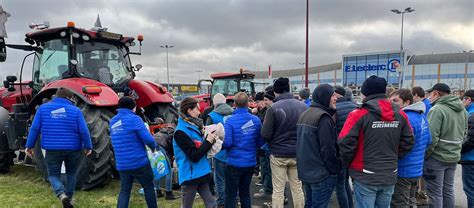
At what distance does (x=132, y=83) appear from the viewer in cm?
630

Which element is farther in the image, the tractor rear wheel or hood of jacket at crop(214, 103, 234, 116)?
the tractor rear wheel

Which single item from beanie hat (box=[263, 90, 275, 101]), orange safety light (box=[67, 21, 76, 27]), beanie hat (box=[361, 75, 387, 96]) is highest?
orange safety light (box=[67, 21, 76, 27])

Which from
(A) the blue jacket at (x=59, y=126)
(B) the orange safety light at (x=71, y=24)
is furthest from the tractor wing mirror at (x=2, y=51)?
(A) the blue jacket at (x=59, y=126)

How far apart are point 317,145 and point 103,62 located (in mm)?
4262

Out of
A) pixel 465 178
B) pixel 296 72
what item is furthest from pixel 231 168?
pixel 296 72

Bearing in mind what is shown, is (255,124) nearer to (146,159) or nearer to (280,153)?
(280,153)

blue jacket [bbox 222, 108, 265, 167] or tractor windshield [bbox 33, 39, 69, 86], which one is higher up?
tractor windshield [bbox 33, 39, 69, 86]

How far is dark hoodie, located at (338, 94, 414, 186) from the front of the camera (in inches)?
115

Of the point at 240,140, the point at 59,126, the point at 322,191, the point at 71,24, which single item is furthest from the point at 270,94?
the point at 71,24

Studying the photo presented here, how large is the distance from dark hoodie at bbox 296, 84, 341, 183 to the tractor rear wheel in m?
2.88

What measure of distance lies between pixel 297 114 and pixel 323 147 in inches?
30.6

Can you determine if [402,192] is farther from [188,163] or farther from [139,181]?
[139,181]

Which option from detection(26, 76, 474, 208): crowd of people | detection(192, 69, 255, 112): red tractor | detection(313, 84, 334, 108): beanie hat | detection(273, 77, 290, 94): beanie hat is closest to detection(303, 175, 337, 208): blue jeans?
detection(26, 76, 474, 208): crowd of people

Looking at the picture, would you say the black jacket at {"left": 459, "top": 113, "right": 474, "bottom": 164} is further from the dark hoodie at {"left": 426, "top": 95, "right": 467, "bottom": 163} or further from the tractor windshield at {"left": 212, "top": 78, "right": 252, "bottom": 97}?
the tractor windshield at {"left": 212, "top": 78, "right": 252, "bottom": 97}
